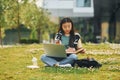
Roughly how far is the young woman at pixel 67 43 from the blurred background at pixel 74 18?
55.3 ft

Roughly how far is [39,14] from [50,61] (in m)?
39.9

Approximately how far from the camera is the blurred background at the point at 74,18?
4383 cm

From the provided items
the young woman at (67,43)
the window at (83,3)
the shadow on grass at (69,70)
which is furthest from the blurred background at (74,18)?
the shadow on grass at (69,70)

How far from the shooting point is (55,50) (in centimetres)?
1309

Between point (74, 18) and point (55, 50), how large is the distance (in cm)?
5709

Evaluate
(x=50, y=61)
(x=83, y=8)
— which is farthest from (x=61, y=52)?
(x=83, y=8)

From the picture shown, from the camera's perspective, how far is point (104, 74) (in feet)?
39.1

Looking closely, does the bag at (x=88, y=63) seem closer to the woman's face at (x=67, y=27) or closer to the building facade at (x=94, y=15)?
the woman's face at (x=67, y=27)

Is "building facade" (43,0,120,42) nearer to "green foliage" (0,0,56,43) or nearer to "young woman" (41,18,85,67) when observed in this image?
"green foliage" (0,0,56,43)

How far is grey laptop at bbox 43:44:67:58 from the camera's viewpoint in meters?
12.9

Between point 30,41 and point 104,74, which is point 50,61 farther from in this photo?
point 30,41

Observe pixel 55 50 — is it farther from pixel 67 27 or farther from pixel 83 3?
pixel 83 3

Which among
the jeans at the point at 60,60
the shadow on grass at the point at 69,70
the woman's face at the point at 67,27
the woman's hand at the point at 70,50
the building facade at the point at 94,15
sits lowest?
the building facade at the point at 94,15

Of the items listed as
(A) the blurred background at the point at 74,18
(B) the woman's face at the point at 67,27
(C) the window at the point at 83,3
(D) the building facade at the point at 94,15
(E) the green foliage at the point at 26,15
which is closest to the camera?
(B) the woman's face at the point at 67,27
